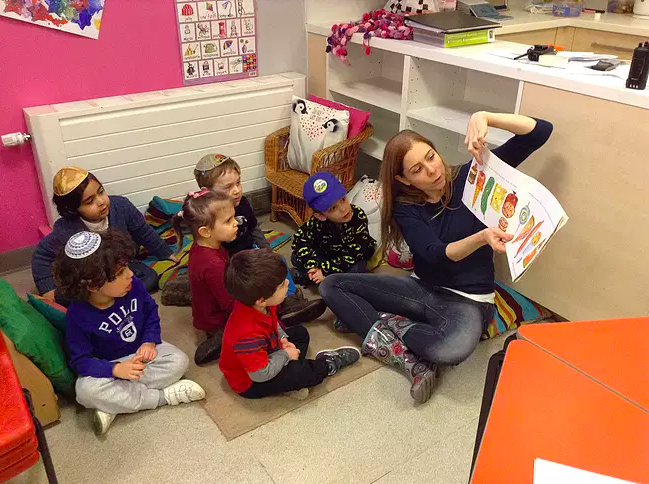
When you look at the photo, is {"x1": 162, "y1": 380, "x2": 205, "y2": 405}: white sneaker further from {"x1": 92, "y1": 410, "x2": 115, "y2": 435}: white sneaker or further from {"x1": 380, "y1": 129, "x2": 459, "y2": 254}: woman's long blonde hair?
{"x1": 380, "y1": 129, "x2": 459, "y2": 254}: woman's long blonde hair

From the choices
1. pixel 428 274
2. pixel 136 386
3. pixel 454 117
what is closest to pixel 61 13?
pixel 136 386

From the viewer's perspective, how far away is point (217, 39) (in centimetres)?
275

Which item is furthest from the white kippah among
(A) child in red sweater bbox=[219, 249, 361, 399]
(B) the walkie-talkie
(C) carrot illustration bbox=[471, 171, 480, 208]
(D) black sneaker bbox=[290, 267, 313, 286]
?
(B) the walkie-talkie

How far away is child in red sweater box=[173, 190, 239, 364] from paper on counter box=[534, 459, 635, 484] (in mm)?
1351

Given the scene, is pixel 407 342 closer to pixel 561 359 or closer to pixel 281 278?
pixel 281 278

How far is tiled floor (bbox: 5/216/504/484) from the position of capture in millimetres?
1596

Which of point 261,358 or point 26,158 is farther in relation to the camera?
point 26,158

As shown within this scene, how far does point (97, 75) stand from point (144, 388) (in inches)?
59.2

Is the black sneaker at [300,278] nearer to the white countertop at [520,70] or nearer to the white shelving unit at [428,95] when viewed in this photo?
the white shelving unit at [428,95]

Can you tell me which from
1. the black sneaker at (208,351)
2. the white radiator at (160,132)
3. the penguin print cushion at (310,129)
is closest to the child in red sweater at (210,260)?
the black sneaker at (208,351)

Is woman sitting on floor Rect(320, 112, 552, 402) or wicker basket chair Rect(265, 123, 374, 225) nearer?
woman sitting on floor Rect(320, 112, 552, 402)

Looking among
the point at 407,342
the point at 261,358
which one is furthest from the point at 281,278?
the point at 407,342

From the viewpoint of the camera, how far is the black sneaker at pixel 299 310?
2.15 metres

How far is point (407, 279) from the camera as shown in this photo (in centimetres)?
211
